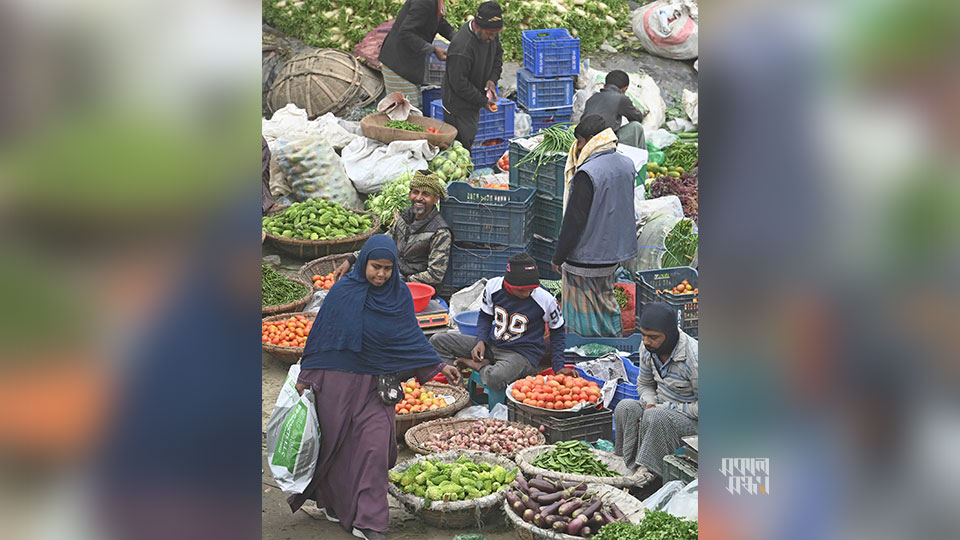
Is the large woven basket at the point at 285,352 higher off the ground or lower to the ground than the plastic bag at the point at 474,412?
higher

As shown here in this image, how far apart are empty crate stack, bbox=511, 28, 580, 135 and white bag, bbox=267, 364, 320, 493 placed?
6.47 m

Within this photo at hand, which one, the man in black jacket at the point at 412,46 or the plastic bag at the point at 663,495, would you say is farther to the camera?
the man in black jacket at the point at 412,46

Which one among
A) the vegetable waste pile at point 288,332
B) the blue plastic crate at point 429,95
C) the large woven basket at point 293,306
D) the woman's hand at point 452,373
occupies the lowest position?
the woman's hand at point 452,373

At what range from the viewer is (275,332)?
790 cm

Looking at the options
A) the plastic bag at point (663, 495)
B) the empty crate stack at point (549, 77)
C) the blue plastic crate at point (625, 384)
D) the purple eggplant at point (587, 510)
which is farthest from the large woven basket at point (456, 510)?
the empty crate stack at point (549, 77)

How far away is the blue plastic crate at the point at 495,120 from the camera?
1120cm

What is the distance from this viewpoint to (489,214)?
873 cm

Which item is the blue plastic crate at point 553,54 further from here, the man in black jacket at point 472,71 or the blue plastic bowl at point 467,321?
the blue plastic bowl at point 467,321

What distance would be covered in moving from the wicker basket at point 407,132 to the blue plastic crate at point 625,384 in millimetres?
3839

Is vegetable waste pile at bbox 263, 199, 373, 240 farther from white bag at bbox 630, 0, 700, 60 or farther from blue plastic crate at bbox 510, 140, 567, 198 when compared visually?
white bag at bbox 630, 0, 700, 60

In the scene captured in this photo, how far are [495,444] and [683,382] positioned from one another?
1251mm
